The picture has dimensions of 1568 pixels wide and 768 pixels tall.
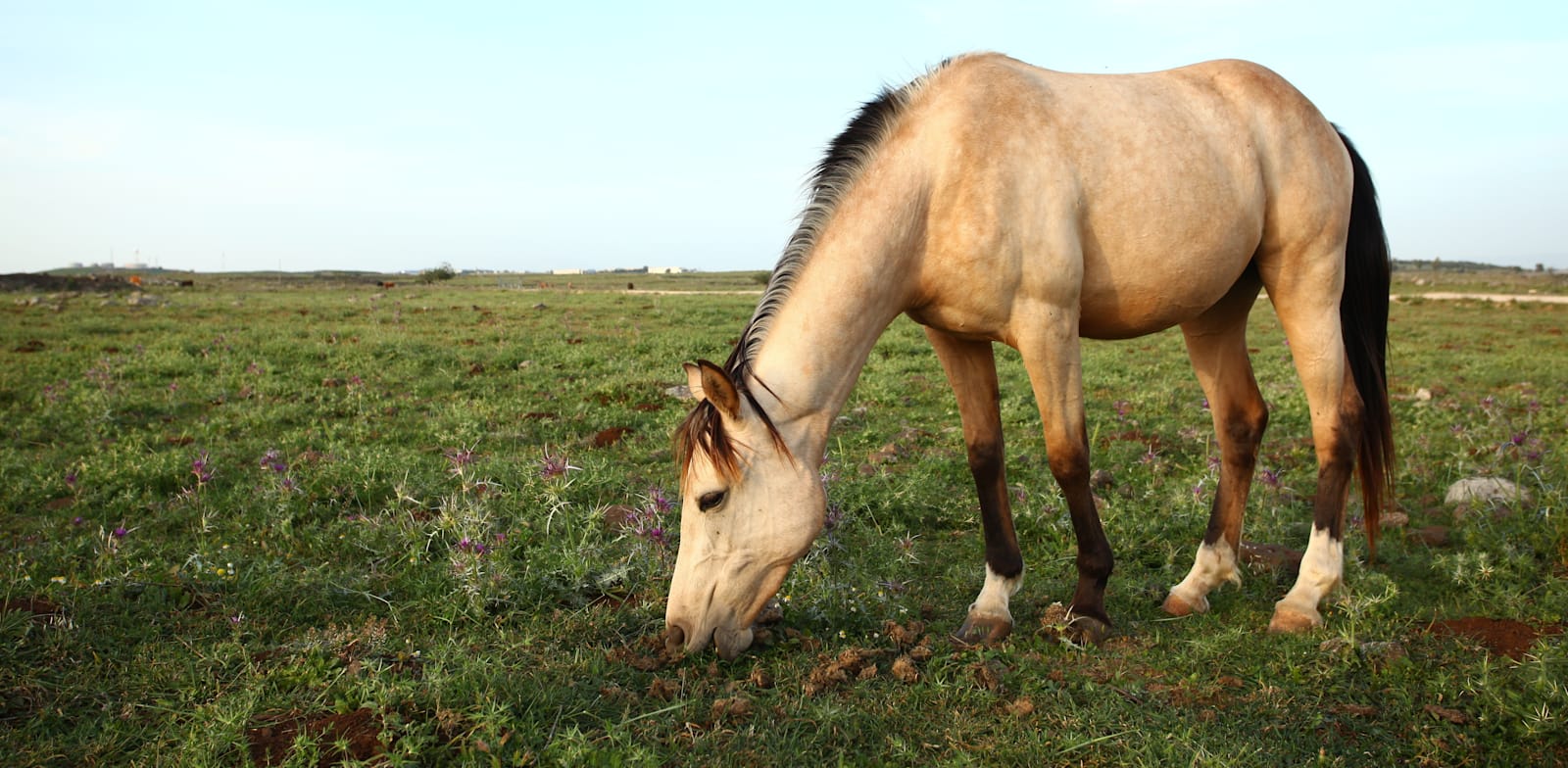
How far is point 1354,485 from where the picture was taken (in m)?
5.66

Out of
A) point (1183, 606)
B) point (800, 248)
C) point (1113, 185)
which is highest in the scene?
point (1113, 185)

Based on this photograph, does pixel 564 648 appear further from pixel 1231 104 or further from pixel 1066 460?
pixel 1231 104

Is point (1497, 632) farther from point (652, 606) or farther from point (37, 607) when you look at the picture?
point (37, 607)

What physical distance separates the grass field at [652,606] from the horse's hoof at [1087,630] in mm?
89

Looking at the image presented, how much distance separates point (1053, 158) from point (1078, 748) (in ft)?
6.84

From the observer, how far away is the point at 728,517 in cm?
313

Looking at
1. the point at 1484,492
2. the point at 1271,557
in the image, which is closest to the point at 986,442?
the point at 1271,557

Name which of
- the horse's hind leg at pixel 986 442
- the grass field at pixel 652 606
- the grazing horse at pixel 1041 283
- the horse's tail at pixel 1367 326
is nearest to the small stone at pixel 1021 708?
the grass field at pixel 652 606

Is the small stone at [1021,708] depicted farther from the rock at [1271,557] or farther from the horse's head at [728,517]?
the rock at [1271,557]

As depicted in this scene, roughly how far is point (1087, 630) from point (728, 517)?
1.52 m

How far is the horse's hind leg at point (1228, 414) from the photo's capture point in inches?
166

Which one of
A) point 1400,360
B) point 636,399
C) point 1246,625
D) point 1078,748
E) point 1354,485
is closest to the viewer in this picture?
point 1078,748

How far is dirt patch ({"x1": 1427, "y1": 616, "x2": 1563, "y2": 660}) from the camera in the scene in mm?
3332

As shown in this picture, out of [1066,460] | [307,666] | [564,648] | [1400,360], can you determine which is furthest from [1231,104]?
[1400,360]
